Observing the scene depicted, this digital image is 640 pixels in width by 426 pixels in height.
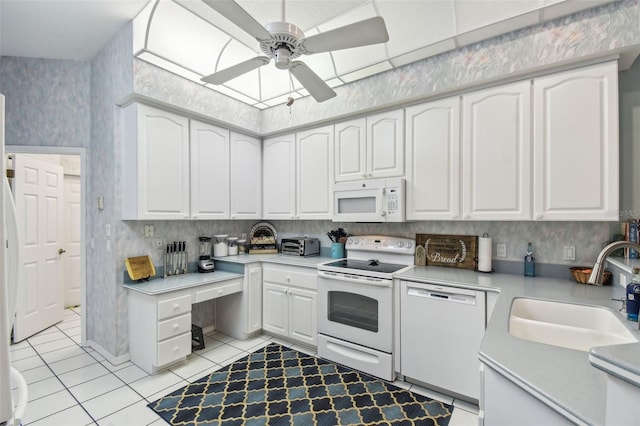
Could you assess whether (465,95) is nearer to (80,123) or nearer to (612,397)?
(612,397)

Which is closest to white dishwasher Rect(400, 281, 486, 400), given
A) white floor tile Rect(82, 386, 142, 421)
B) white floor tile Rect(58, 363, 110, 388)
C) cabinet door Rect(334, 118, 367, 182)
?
cabinet door Rect(334, 118, 367, 182)

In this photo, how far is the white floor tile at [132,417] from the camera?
2.01 m

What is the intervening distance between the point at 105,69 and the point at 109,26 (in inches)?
17.5

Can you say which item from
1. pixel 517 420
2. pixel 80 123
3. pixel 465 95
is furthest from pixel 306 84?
pixel 80 123

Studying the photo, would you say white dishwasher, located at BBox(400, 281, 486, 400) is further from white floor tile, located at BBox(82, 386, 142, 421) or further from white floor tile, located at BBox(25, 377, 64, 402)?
white floor tile, located at BBox(25, 377, 64, 402)

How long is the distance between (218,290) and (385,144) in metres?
2.24

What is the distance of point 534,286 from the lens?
2.14 meters

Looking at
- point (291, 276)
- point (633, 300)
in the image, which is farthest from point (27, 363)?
point (633, 300)

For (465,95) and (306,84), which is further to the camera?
(465,95)

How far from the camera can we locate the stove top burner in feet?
8.89

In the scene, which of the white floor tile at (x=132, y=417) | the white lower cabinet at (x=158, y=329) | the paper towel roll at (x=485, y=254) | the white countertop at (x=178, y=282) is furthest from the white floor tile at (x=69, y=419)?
the paper towel roll at (x=485, y=254)

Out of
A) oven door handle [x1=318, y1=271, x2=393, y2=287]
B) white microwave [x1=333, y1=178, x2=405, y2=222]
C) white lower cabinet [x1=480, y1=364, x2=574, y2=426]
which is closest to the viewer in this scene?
white lower cabinet [x1=480, y1=364, x2=574, y2=426]

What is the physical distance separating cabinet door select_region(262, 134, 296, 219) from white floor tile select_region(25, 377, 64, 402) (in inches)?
97.8

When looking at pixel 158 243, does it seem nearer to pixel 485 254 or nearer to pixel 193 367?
pixel 193 367
